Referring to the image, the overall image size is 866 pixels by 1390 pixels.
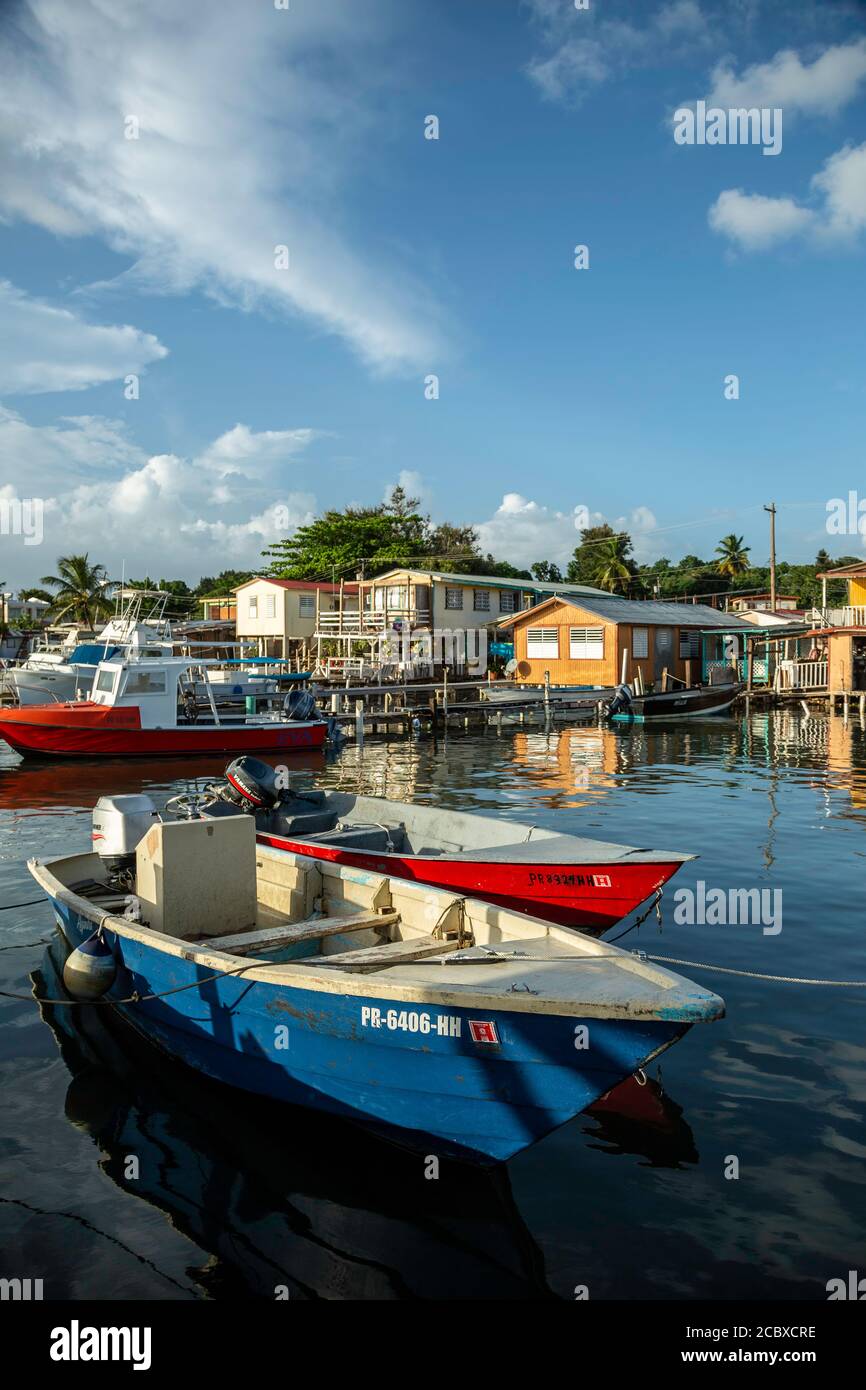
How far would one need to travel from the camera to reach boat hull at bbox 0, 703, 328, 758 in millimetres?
28625

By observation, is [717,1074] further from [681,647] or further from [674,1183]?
[681,647]

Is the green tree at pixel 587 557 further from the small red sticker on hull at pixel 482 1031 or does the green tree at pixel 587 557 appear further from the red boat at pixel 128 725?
the small red sticker on hull at pixel 482 1031

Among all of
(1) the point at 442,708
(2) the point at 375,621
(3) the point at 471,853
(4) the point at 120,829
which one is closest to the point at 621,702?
(1) the point at 442,708

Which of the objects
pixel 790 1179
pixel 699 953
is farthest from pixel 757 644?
pixel 790 1179

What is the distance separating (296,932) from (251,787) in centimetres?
515

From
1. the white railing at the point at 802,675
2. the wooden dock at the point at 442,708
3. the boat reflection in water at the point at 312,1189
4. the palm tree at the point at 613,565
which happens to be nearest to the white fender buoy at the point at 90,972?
the boat reflection in water at the point at 312,1189

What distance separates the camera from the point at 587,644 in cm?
4966

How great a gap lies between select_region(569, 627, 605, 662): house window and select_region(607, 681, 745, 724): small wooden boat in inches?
182

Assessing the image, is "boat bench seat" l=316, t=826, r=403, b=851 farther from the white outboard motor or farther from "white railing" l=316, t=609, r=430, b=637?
"white railing" l=316, t=609, r=430, b=637

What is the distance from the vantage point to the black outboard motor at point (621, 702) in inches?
1668

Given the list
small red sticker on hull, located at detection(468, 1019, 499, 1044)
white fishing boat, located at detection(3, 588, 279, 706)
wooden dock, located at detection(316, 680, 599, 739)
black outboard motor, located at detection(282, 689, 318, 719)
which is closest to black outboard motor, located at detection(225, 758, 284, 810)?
small red sticker on hull, located at detection(468, 1019, 499, 1044)

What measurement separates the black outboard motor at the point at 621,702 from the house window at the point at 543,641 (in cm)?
861

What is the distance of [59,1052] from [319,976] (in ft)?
11.8
